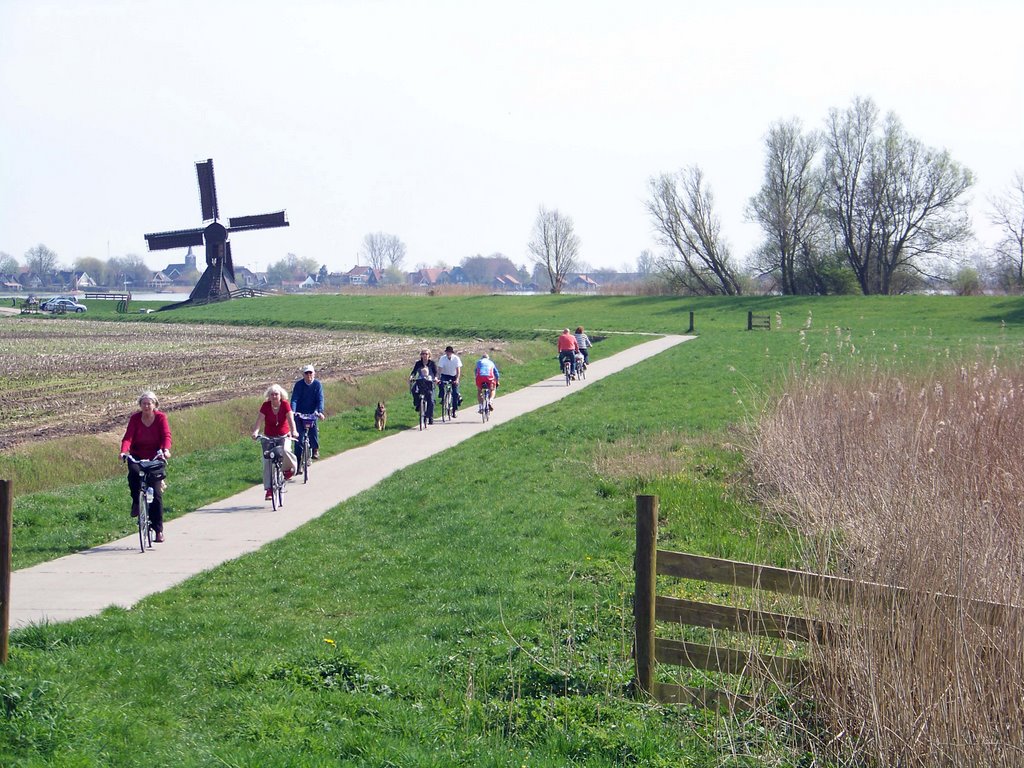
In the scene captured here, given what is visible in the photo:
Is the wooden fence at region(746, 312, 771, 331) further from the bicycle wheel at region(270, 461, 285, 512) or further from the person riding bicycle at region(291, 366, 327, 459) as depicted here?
the bicycle wheel at region(270, 461, 285, 512)

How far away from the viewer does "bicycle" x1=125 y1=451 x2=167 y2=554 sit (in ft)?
38.1

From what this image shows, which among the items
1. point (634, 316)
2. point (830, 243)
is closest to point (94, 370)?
point (634, 316)

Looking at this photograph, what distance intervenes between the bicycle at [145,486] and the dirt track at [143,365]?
7662 millimetres

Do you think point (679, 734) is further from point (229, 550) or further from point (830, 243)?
point (830, 243)

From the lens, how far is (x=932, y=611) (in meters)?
6.17

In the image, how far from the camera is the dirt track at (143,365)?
79.0 feet

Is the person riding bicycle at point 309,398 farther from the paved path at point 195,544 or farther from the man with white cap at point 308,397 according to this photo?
the paved path at point 195,544

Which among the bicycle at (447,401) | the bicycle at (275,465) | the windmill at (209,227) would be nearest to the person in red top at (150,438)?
the bicycle at (275,465)

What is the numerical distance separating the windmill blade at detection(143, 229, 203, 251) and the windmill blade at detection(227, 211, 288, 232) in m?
2.72

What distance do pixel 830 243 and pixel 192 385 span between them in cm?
6783

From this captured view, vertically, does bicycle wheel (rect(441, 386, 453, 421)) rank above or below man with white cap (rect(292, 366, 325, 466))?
below

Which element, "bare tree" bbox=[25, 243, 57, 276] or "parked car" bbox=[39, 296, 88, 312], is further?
"bare tree" bbox=[25, 243, 57, 276]

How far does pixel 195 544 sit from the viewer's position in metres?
11.9

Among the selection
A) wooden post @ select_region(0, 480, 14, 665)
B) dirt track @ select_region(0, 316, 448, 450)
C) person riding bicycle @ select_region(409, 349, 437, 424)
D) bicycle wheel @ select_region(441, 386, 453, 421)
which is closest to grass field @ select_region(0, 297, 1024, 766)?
wooden post @ select_region(0, 480, 14, 665)
